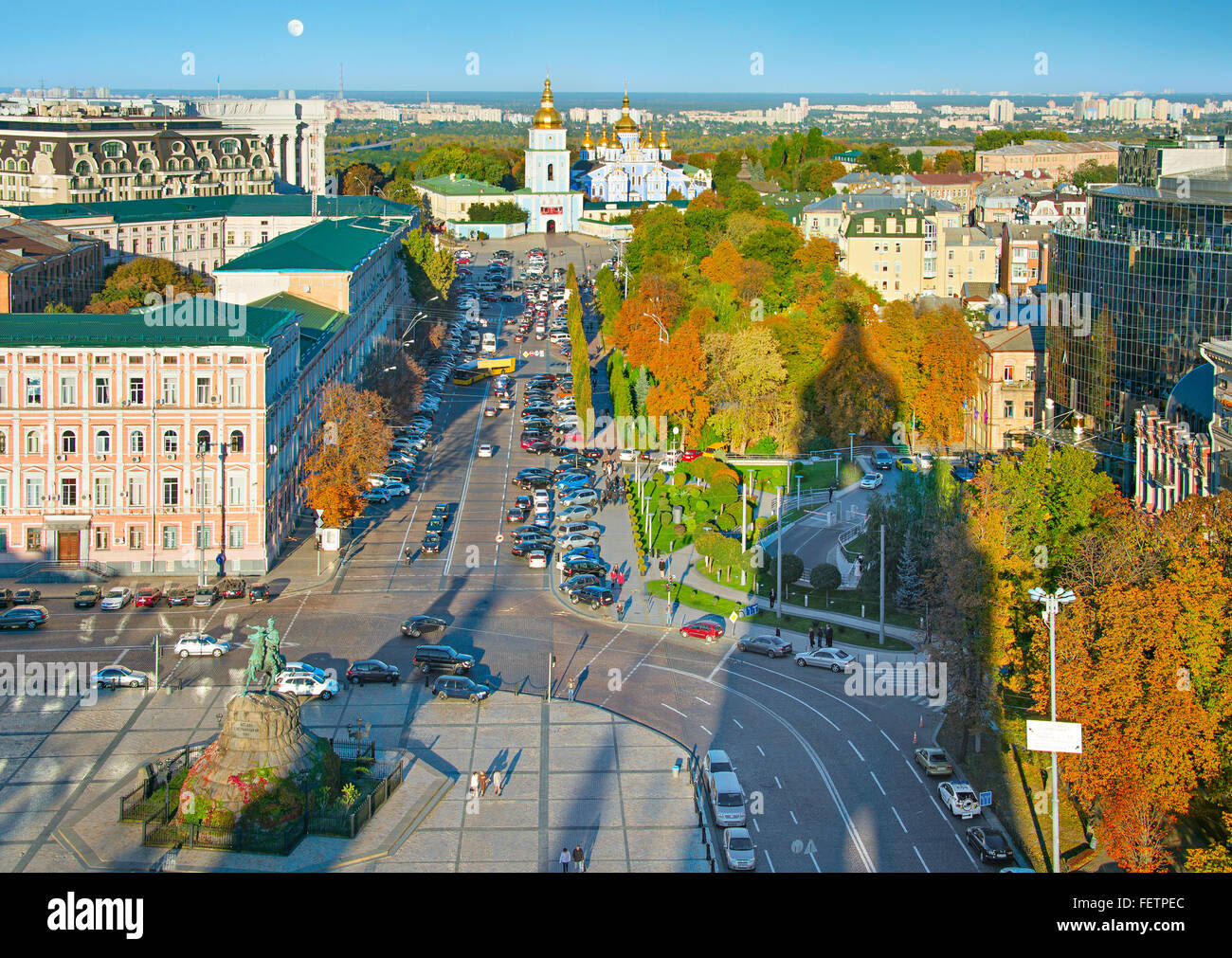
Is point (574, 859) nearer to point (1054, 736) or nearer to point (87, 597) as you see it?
point (1054, 736)

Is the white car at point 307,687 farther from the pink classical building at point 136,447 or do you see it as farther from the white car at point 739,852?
the white car at point 739,852

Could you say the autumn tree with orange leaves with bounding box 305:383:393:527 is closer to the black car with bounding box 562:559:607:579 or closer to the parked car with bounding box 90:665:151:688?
the black car with bounding box 562:559:607:579

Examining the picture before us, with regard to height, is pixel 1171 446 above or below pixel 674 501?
above

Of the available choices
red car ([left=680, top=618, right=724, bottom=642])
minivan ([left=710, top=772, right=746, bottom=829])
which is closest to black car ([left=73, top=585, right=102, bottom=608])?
red car ([left=680, top=618, right=724, bottom=642])

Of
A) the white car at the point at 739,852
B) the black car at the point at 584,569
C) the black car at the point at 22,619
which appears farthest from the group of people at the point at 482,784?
the black car at the point at 22,619
